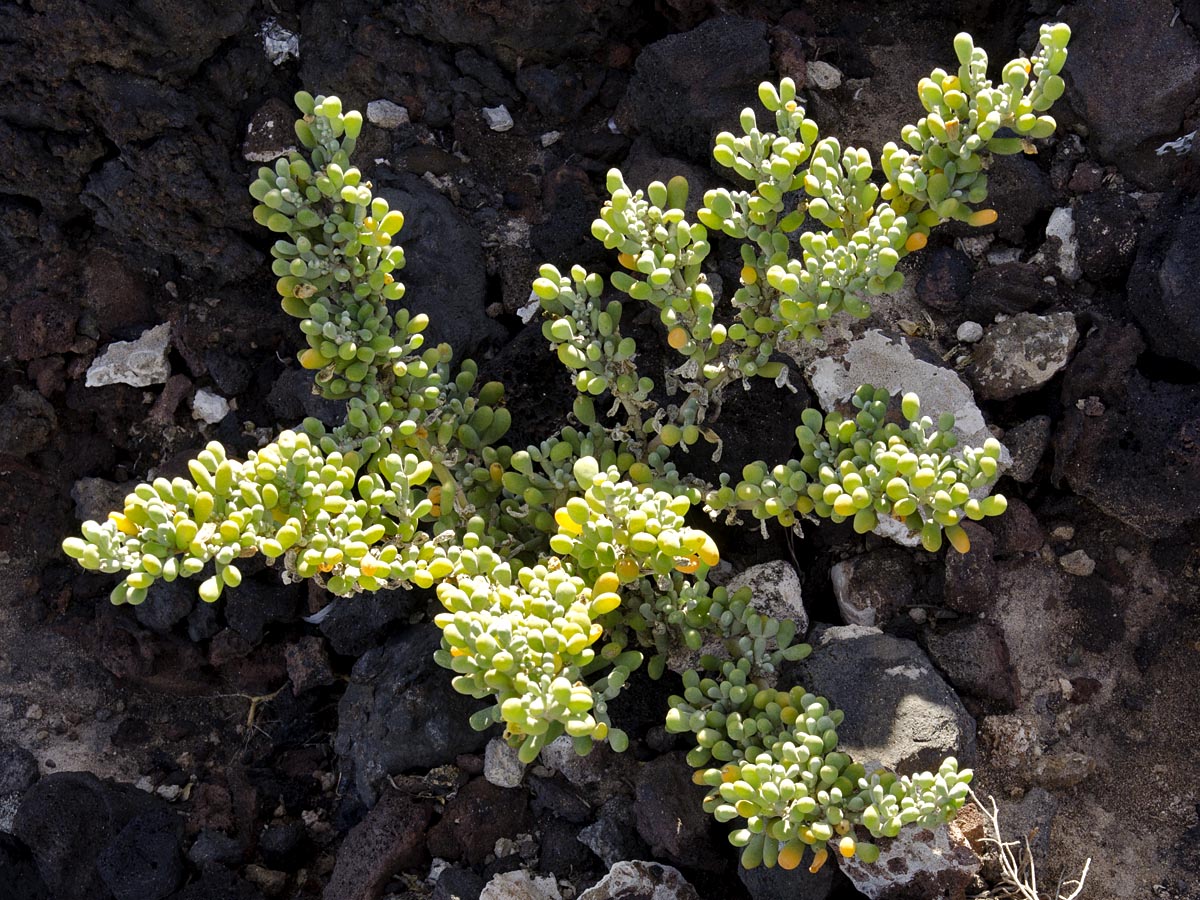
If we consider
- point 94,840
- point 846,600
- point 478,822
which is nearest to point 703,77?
point 846,600

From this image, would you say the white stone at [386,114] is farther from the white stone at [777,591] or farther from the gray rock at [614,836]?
the gray rock at [614,836]

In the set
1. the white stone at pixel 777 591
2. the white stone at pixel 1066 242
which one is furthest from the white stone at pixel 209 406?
the white stone at pixel 1066 242

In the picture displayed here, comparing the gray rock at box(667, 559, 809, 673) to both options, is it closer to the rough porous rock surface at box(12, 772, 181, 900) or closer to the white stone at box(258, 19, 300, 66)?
the rough porous rock surface at box(12, 772, 181, 900)

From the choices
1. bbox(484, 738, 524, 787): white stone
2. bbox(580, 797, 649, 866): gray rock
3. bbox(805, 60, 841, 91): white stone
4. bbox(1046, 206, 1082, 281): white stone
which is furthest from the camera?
bbox(805, 60, 841, 91): white stone

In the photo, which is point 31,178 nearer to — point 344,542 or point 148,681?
point 148,681

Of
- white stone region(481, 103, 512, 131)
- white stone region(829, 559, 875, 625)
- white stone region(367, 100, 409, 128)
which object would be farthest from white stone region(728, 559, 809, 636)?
white stone region(367, 100, 409, 128)

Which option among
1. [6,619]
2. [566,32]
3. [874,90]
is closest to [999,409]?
[874,90]
